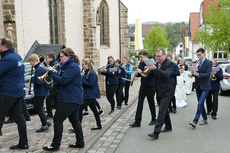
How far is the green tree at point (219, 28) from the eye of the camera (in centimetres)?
2675

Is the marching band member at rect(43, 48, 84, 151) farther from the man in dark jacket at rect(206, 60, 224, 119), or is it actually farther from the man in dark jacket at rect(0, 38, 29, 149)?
the man in dark jacket at rect(206, 60, 224, 119)

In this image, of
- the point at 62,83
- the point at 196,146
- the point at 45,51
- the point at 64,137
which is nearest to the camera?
the point at 62,83

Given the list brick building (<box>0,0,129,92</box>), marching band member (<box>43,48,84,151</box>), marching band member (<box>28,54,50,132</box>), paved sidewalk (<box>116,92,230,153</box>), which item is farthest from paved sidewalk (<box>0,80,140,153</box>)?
brick building (<box>0,0,129,92</box>)

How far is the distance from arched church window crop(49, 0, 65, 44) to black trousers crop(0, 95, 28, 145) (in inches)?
A: 416

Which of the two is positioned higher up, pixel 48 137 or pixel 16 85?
pixel 16 85

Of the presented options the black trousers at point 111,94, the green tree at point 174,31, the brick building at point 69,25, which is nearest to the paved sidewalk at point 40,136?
the black trousers at point 111,94

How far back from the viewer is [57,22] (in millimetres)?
15664

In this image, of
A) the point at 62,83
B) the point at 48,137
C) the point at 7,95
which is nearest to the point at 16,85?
the point at 7,95

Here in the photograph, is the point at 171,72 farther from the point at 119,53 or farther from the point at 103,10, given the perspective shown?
the point at 119,53

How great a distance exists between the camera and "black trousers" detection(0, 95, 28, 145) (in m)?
4.98

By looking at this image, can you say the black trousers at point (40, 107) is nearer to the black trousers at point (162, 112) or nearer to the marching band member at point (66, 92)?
the marching band member at point (66, 92)

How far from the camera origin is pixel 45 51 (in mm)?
11719

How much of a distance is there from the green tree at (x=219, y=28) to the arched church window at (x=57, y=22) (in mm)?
17208

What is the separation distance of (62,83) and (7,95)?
3.28 feet
